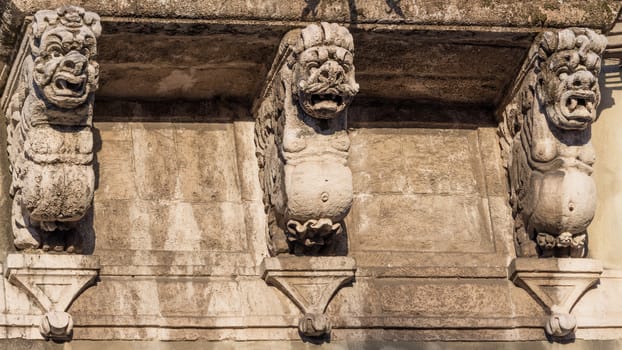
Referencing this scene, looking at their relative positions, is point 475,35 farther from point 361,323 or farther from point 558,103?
point 361,323

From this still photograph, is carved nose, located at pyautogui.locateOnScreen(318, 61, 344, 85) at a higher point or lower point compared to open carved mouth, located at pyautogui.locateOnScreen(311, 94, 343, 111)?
higher

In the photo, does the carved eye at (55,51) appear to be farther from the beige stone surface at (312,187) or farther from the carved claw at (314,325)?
the carved claw at (314,325)

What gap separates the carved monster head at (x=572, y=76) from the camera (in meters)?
13.6

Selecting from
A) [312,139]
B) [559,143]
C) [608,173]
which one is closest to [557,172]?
[559,143]

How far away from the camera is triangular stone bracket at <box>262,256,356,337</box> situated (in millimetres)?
13508

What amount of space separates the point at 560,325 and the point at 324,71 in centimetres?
203

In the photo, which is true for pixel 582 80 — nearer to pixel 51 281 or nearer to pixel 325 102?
pixel 325 102

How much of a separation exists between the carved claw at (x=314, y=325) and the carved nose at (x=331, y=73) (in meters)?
1.31

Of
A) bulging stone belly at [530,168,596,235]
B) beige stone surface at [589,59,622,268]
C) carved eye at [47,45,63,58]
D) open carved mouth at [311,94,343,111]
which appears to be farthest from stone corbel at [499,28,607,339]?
carved eye at [47,45,63,58]

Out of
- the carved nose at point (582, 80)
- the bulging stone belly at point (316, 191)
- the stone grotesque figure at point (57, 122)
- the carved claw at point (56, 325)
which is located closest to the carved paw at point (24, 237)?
the stone grotesque figure at point (57, 122)

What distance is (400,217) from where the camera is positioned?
14078mm

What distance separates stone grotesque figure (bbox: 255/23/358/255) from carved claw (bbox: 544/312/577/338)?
130 centimetres

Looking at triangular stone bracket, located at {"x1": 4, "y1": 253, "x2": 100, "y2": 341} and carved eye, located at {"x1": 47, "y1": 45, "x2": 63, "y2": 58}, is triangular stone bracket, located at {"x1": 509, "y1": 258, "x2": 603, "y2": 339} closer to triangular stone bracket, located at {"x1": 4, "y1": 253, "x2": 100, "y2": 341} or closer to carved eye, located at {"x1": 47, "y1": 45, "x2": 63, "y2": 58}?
triangular stone bracket, located at {"x1": 4, "y1": 253, "x2": 100, "y2": 341}

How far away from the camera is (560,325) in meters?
13.8
